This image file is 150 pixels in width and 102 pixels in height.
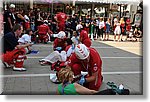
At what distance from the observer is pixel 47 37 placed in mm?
8281

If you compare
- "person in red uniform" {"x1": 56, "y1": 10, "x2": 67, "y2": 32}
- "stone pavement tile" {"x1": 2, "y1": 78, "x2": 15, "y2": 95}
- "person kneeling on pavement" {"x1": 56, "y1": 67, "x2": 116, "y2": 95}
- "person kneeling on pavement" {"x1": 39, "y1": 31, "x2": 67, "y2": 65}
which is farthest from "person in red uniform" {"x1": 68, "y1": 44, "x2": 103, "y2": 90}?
"person in red uniform" {"x1": 56, "y1": 10, "x2": 67, "y2": 32}

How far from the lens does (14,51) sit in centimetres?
430

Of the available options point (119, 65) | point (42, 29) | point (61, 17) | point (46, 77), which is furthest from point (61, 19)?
point (46, 77)

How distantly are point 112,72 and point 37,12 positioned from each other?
15.8ft

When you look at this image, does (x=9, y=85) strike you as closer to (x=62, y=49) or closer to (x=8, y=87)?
(x=8, y=87)

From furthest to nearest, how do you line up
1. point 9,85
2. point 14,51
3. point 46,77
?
point 14,51 → point 46,77 → point 9,85

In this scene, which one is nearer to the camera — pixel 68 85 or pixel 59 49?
pixel 68 85

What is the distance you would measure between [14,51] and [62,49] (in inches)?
32.8

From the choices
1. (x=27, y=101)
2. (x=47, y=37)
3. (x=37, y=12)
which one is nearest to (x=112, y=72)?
(x=27, y=101)

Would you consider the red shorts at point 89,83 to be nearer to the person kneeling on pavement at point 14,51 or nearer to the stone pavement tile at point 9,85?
the stone pavement tile at point 9,85

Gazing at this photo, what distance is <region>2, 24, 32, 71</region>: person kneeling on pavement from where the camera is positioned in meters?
4.17

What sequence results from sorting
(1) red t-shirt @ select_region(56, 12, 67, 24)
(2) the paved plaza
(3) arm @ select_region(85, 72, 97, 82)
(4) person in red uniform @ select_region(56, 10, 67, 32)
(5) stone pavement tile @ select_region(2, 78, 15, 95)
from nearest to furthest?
(5) stone pavement tile @ select_region(2, 78, 15, 95) < (3) arm @ select_region(85, 72, 97, 82) < (2) the paved plaza < (4) person in red uniform @ select_region(56, 10, 67, 32) < (1) red t-shirt @ select_region(56, 12, 67, 24)

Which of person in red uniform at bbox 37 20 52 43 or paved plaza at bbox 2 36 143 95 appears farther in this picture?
person in red uniform at bbox 37 20 52 43

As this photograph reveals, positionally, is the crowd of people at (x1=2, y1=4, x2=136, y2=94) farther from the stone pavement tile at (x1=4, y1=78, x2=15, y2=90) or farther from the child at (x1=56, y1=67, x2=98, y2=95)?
the stone pavement tile at (x1=4, y1=78, x2=15, y2=90)
